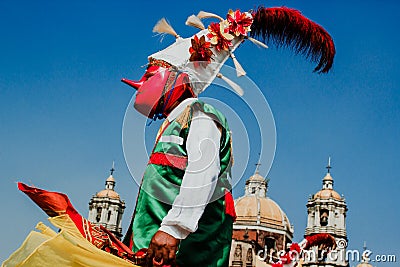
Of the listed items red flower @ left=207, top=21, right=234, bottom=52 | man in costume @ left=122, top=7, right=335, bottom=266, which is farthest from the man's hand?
red flower @ left=207, top=21, right=234, bottom=52

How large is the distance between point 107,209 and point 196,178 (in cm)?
4290

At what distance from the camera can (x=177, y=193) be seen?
2.81 metres

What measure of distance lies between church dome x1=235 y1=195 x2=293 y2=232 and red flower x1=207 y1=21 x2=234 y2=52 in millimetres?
37430

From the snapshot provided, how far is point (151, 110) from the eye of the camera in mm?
3043

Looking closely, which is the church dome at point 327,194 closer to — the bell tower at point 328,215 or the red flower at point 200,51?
the bell tower at point 328,215

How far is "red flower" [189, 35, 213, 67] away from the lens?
3.07 meters

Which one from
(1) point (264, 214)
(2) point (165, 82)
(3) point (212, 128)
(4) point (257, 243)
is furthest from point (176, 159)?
(1) point (264, 214)

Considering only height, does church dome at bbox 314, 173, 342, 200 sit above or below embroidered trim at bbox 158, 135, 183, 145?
above

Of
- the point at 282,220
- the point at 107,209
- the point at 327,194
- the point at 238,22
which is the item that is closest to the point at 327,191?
the point at 327,194

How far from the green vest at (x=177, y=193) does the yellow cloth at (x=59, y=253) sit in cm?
39

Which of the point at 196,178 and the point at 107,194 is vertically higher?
the point at 107,194

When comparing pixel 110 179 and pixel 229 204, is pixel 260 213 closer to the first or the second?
pixel 110 179

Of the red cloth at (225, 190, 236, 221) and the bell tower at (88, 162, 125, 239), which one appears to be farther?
the bell tower at (88, 162, 125, 239)

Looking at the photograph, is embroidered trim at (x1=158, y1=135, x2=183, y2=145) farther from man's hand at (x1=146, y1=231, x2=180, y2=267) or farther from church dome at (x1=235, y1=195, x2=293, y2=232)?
church dome at (x1=235, y1=195, x2=293, y2=232)
